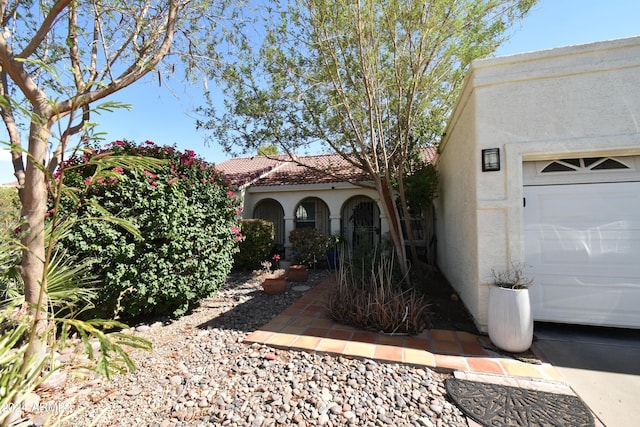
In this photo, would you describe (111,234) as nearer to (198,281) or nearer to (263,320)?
(198,281)

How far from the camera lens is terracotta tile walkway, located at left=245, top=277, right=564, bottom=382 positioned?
340cm

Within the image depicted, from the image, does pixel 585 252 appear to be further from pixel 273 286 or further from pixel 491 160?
pixel 273 286

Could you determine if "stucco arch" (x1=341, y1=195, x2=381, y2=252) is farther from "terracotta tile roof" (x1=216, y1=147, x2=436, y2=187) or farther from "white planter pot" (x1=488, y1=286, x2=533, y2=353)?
"white planter pot" (x1=488, y1=286, x2=533, y2=353)

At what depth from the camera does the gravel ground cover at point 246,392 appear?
2643 mm

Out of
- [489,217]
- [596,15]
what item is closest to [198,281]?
[489,217]

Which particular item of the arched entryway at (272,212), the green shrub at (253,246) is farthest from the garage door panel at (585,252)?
the arched entryway at (272,212)

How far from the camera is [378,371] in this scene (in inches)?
132

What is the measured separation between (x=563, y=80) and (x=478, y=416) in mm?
4614

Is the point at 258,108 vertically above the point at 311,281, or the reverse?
the point at 258,108

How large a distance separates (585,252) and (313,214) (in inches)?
410

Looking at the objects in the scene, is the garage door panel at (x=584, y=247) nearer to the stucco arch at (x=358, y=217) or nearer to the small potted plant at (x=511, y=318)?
the small potted plant at (x=511, y=318)

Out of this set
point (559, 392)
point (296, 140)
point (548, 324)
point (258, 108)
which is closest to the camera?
point (559, 392)

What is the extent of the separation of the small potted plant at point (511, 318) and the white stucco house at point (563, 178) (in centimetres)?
41

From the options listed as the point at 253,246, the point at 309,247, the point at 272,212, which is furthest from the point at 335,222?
the point at 272,212
